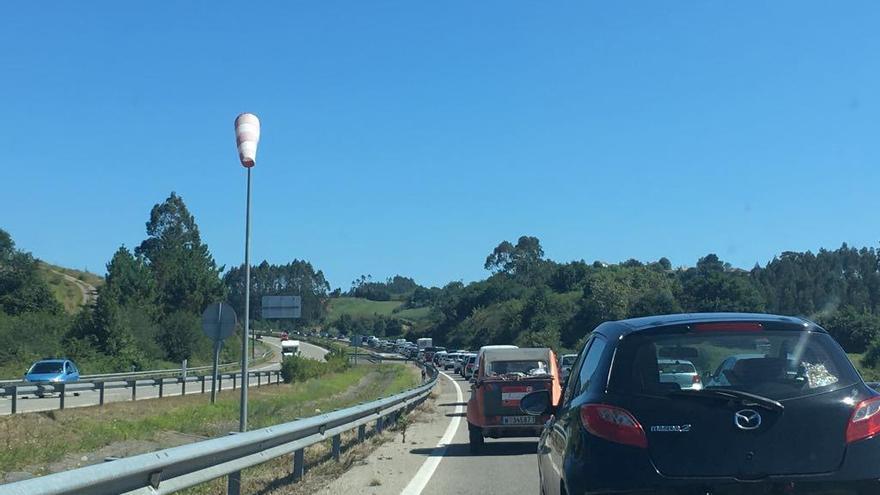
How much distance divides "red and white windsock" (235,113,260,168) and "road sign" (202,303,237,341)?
3184 millimetres

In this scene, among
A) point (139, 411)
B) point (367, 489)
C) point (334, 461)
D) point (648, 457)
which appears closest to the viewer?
point (648, 457)

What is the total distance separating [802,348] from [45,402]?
30.4 meters

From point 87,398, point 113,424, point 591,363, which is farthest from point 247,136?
point 87,398

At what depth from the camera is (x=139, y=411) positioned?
27719 millimetres

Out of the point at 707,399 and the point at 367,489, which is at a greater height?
the point at 707,399

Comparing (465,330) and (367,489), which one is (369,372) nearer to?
(367,489)

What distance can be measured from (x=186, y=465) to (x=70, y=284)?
12110cm

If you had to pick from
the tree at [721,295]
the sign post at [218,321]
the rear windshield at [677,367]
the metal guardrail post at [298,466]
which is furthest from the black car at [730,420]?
the tree at [721,295]

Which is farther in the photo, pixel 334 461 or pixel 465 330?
pixel 465 330

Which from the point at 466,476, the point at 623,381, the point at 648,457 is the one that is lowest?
the point at 466,476

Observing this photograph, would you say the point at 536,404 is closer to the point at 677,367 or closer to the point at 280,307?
the point at 677,367

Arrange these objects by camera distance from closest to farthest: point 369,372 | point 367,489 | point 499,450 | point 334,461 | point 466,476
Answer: point 367,489 → point 466,476 → point 334,461 → point 499,450 → point 369,372

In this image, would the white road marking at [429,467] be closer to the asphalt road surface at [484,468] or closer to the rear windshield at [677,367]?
the asphalt road surface at [484,468]

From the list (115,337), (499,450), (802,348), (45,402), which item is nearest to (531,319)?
(115,337)
